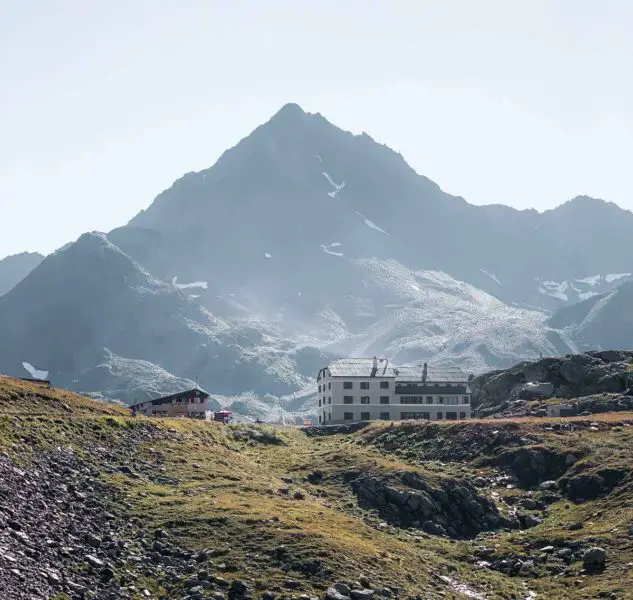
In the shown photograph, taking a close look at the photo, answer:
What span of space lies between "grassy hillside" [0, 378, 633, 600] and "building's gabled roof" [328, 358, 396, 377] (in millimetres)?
53741

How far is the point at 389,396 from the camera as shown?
18962 centimetres

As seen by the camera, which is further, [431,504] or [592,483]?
[592,483]

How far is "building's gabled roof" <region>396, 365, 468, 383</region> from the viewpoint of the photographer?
192000 millimetres

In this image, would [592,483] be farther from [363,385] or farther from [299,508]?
[363,385]

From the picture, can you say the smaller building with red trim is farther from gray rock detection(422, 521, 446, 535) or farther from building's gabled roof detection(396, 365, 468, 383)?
gray rock detection(422, 521, 446, 535)

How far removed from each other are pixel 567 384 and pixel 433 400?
960 inches

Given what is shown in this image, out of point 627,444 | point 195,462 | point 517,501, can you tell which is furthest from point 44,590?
point 627,444

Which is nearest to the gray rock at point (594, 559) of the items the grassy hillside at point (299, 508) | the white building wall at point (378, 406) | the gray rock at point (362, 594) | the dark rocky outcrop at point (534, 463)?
the grassy hillside at point (299, 508)

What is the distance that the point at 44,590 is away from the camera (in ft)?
193

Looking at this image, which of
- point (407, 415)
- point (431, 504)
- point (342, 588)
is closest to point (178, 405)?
point (407, 415)

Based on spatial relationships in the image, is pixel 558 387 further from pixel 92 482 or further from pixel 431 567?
pixel 92 482

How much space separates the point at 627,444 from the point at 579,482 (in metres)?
13.0

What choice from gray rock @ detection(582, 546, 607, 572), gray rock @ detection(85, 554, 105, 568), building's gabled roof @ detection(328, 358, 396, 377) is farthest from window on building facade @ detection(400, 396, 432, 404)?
gray rock @ detection(85, 554, 105, 568)

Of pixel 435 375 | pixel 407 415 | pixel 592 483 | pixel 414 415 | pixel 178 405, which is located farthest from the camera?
pixel 435 375
